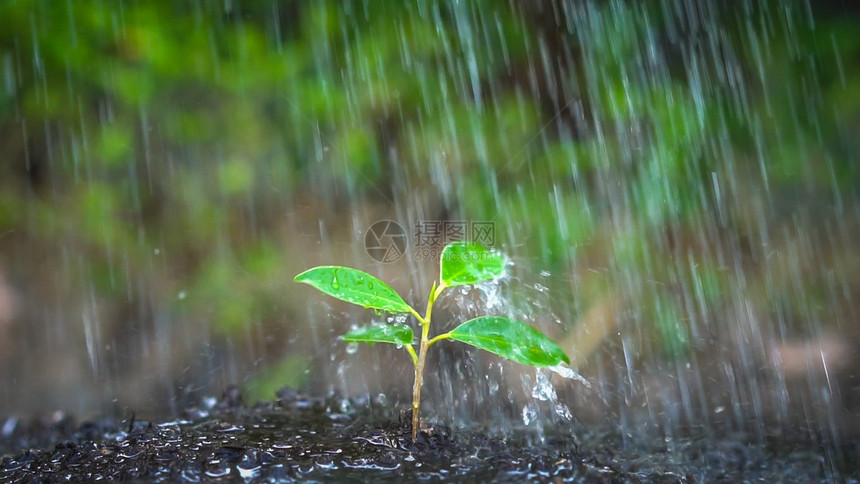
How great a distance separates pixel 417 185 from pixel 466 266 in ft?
4.11

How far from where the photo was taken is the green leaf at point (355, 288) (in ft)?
2.58

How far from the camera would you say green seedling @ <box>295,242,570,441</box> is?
2.46 feet

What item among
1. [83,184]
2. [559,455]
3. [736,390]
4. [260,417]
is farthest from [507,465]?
[83,184]

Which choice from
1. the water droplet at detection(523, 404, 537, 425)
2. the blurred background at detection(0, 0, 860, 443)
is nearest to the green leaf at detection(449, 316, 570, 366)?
the water droplet at detection(523, 404, 537, 425)

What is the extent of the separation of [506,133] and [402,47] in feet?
1.38

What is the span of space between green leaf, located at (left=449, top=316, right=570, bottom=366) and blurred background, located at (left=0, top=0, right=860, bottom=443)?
61 cm

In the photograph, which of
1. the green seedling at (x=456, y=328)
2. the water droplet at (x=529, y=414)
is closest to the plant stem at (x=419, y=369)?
the green seedling at (x=456, y=328)

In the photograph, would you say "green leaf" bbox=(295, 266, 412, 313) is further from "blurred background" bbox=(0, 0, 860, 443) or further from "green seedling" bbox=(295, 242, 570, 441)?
"blurred background" bbox=(0, 0, 860, 443)

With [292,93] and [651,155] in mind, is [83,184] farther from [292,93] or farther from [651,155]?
[651,155]

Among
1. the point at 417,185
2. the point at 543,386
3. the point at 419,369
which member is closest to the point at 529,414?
the point at 543,386

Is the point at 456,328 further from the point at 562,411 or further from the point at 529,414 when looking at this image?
the point at 562,411

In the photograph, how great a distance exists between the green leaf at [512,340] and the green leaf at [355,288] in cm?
9

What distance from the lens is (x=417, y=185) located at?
6.68ft

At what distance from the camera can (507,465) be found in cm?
75
